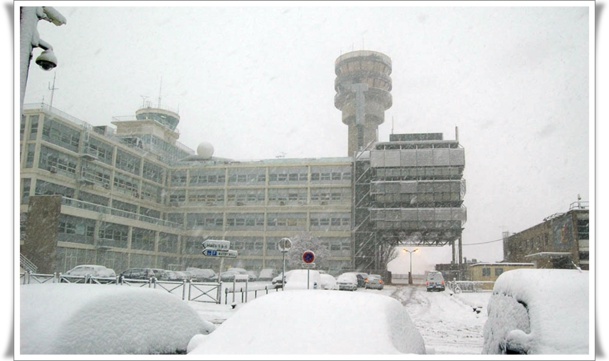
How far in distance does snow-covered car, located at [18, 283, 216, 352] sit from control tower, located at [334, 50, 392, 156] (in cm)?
8610

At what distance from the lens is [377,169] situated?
53.0 m

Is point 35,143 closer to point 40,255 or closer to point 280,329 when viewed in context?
point 40,255

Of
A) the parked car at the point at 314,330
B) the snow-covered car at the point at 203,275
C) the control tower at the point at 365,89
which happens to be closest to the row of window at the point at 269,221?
the snow-covered car at the point at 203,275

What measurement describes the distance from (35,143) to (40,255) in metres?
8.83

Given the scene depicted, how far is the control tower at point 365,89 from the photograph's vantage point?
92.9 metres

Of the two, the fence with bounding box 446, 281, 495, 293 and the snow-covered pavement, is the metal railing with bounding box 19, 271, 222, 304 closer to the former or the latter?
the snow-covered pavement

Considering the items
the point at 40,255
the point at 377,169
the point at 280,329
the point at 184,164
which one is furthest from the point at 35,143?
the point at 280,329

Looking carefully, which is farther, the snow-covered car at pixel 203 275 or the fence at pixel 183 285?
the snow-covered car at pixel 203 275

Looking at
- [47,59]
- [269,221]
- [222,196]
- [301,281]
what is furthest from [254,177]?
[47,59]

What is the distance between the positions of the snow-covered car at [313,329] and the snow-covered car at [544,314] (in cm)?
119

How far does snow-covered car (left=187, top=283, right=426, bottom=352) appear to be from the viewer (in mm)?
4371

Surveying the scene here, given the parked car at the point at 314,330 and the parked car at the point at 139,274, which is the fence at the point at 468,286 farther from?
the parked car at the point at 314,330

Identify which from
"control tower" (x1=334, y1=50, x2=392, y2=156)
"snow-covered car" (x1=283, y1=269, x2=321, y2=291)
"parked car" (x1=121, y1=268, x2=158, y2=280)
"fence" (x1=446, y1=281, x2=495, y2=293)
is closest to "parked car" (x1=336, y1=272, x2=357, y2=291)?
"snow-covered car" (x1=283, y1=269, x2=321, y2=291)
